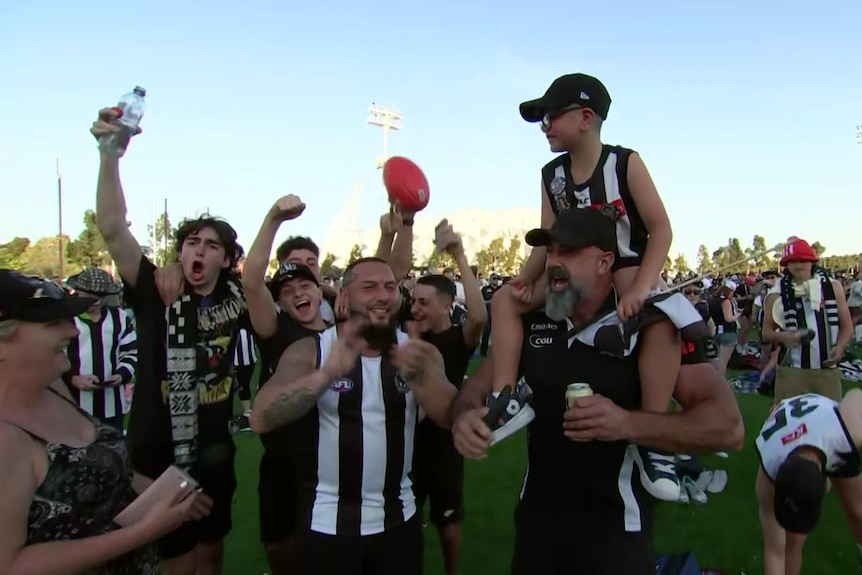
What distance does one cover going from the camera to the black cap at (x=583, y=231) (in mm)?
2564

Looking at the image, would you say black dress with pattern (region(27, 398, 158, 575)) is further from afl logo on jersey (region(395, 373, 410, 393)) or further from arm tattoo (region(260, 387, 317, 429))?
afl logo on jersey (region(395, 373, 410, 393))

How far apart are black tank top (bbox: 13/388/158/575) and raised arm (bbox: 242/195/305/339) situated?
1169mm

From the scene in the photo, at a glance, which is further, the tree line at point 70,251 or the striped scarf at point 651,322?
the tree line at point 70,251

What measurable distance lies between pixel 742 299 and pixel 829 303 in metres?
13.5

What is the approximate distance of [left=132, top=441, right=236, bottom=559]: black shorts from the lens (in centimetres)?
332

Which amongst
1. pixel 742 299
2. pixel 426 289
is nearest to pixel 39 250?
pixel 742 299

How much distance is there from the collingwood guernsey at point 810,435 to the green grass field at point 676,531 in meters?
2.07

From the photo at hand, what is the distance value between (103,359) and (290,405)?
349cm

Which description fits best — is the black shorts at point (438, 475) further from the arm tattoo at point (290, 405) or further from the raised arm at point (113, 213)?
the raised arm at point (113, 213)

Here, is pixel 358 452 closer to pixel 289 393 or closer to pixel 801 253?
pixel 289 393

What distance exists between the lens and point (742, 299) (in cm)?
1850

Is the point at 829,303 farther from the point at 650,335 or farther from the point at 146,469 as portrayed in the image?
the point at 146,469

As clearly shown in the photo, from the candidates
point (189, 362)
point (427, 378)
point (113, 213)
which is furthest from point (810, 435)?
point (113, 213)

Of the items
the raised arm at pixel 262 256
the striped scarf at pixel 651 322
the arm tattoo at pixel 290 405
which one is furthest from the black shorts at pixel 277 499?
the striped scarf at pixel 651 322
